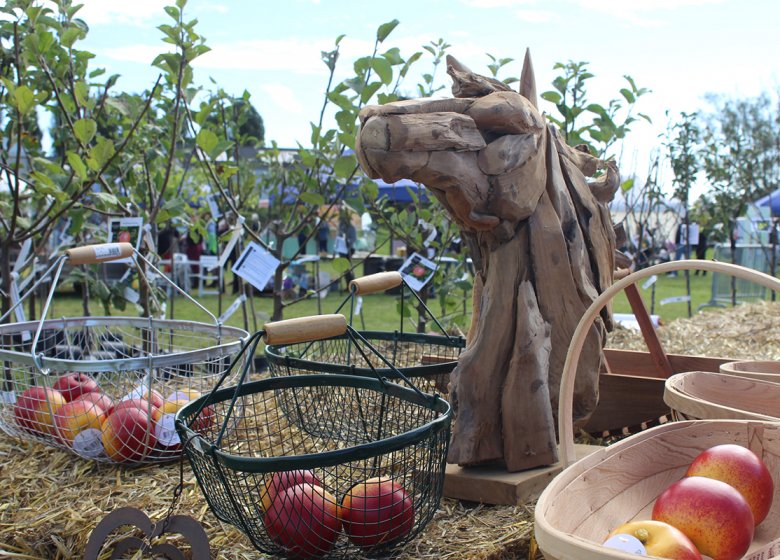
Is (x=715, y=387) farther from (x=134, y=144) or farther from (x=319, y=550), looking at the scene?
(x=134, y=144)

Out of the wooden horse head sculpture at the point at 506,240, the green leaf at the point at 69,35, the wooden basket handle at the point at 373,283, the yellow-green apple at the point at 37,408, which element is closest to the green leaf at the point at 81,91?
the green leaf at the point at 69,35

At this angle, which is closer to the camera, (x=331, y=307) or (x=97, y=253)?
(x=97, y=253)

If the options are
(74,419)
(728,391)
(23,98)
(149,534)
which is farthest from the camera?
(23,98)

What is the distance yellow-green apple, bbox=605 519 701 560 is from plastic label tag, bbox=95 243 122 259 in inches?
71.5

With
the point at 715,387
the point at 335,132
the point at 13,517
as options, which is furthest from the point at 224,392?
the point at 335,132

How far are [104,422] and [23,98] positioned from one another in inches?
55.5

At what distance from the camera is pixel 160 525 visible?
5.36ft

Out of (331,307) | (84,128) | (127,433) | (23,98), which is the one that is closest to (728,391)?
(127,433)

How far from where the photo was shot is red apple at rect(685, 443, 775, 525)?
1416 millimetres

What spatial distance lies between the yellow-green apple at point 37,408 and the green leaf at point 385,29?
2.03m

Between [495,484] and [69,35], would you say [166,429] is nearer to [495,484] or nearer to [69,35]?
[495,484]

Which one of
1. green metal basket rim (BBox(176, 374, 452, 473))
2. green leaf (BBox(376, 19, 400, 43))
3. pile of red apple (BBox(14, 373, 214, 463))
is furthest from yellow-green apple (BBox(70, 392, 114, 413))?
green leaf (BBox(376, 19, 400, 43))

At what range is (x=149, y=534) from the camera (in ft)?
5.38

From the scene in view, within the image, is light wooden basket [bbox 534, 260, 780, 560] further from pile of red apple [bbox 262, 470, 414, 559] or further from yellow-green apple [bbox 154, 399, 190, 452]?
yellow-green apple [bbox 154, 399, 190, 452]
